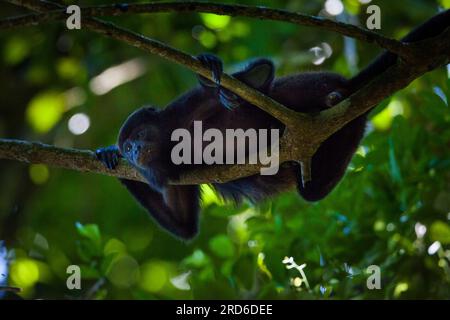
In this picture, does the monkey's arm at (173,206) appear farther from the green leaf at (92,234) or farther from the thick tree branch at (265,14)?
the thick tree branch at (265,14)

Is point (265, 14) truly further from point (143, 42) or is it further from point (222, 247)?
point (222, 247)

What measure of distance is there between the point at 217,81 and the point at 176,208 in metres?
2.53

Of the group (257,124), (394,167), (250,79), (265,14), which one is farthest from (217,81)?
(394,167)

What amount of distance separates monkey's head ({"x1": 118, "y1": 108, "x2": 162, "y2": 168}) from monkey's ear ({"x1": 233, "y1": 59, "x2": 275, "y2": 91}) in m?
1.01

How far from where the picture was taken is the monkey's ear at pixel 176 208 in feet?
21.6

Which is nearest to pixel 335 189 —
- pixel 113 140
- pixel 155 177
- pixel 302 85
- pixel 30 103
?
pixel 302 85

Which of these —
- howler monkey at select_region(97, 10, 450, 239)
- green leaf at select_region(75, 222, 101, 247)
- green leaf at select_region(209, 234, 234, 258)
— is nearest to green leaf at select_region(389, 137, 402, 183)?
howler monkey at select_region(97, 10, 450, 239)

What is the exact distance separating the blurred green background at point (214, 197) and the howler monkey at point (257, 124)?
0.31m

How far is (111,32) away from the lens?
4.13 metres

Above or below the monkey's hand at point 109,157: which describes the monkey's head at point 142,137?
above

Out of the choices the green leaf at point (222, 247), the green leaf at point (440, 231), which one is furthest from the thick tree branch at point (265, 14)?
the green leaf at point (222, 247)

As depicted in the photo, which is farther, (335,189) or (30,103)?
(30,103)
